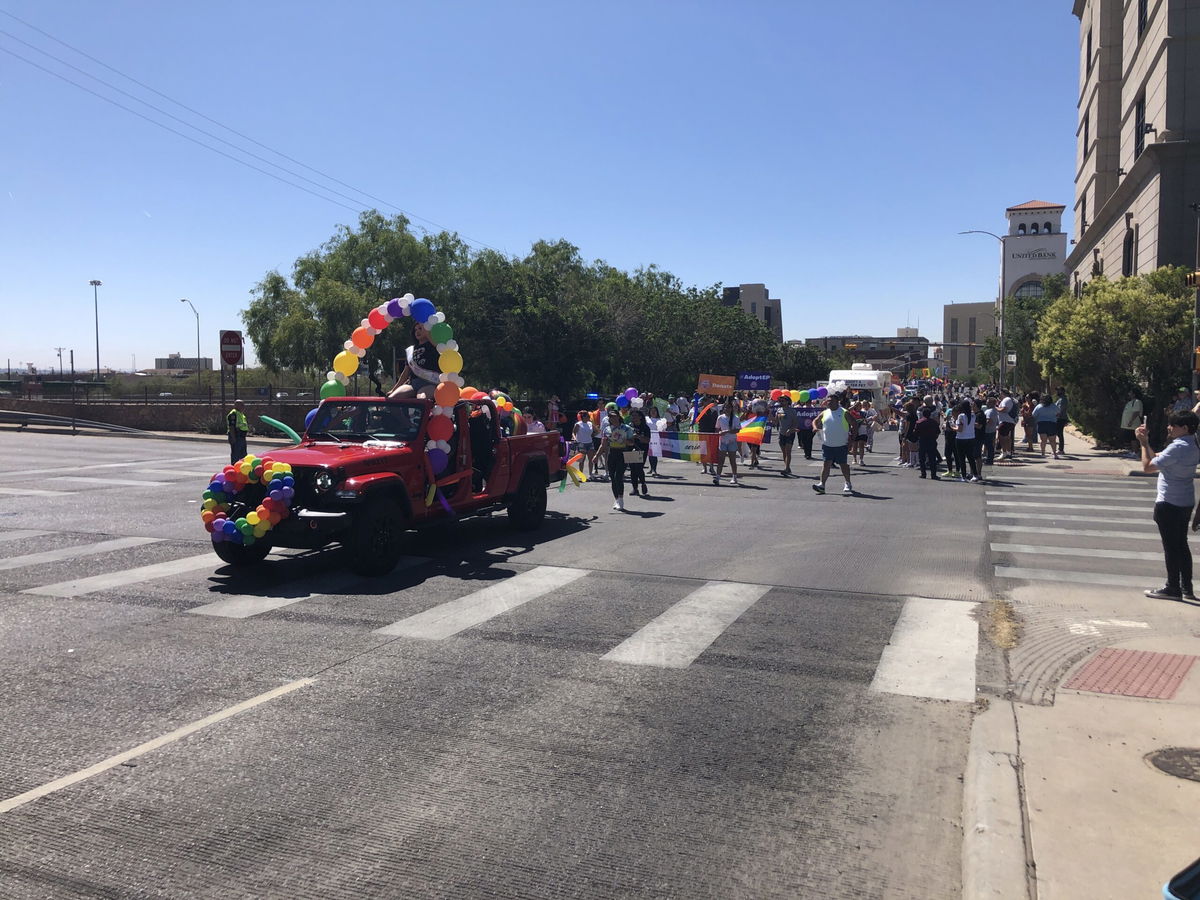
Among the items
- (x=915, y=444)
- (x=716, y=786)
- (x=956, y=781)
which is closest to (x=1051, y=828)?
(x=956, y=781)

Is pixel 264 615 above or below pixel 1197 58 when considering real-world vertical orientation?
below

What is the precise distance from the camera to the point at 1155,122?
34219 mm

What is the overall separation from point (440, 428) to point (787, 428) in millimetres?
12854

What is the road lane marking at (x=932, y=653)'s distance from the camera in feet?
21.3

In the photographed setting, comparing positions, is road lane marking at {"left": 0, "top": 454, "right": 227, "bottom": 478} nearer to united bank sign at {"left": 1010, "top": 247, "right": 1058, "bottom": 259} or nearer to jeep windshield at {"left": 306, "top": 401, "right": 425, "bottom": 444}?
jeep windshield at {"left": 306, "top": 401, "right": 425, "bottom": 444}

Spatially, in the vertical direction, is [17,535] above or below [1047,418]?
below

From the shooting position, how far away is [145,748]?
5.22 meters

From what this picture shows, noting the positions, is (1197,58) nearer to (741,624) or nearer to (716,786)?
(741,624)

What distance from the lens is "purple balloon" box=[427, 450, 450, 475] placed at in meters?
10.8

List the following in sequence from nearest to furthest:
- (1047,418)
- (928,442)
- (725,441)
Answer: (725,441) < (928,442) < (1047,418)

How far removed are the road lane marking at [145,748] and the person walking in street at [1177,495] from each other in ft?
24.4

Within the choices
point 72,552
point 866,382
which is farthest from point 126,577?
point 866,382

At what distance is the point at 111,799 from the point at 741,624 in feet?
16.3

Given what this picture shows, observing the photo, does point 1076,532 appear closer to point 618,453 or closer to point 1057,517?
point 1057,517
